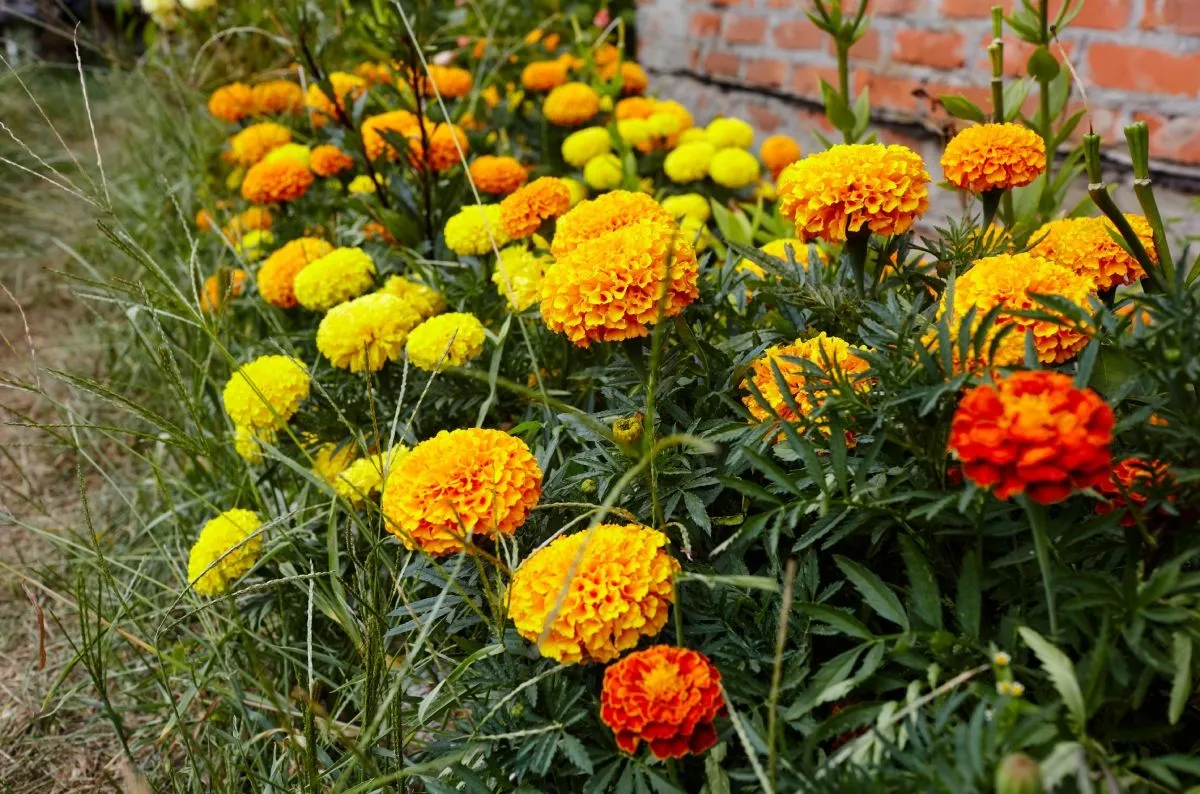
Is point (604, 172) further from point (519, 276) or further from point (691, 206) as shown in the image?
point (519, 276)

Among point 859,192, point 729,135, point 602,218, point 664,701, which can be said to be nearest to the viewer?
point 664,701

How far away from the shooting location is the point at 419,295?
1326 mm

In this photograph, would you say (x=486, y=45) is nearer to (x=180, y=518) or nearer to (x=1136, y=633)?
(x=180, y=518)

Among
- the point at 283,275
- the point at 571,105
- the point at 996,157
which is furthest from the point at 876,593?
the point at 571,105

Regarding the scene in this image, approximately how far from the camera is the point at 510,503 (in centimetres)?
85

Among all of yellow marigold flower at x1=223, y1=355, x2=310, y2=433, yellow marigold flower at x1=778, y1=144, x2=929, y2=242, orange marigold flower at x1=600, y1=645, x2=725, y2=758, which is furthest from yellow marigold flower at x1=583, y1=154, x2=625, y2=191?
orange marigold flower at x1=600, y1=645, x2=725, y2=758

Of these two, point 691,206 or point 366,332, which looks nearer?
point 366,332

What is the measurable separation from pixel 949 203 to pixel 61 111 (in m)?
3.70

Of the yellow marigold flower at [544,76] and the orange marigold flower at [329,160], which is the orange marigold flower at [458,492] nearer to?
the orange marigold flower at [329,160]

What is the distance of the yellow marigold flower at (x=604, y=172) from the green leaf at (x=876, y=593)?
3.82 feet

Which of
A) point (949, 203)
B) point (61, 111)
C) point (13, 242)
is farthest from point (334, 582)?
point (61, 111)

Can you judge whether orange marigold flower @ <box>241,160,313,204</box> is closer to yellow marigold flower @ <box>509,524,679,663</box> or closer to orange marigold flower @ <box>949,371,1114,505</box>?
yellow marigold flower @ <box>509,524,679,663</box>

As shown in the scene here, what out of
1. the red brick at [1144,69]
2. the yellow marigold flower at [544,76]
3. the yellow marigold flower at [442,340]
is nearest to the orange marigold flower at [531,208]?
the yellow marigold flower at [442,340]

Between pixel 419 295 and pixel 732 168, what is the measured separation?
0.76 meters
